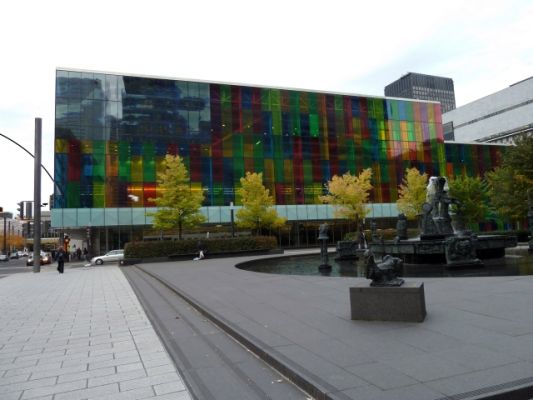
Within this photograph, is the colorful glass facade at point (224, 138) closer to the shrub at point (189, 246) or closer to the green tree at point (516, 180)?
the shrub at point (189, 246)

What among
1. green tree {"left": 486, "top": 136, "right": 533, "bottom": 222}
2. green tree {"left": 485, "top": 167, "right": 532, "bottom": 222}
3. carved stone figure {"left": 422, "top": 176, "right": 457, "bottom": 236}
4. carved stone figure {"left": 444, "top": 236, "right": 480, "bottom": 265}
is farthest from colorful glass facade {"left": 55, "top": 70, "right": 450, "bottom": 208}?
carved stone figure {"left": 444, "top": 236, "right": 480, "bottom": 265}

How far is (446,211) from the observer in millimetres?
17703

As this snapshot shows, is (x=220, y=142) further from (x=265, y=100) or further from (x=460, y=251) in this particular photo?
(x=460, y=251)

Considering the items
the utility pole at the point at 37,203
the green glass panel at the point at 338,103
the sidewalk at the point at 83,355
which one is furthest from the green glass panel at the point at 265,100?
the sidewalk at the point at 83,355

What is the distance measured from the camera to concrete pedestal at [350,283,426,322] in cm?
675

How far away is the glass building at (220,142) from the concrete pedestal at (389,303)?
4051 cm

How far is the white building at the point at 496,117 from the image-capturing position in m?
81.4

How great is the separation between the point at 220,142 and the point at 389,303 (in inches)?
1740

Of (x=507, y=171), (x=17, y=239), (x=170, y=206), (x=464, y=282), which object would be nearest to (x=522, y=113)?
(x=507, y=171)

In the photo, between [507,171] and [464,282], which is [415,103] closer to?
[507,171]

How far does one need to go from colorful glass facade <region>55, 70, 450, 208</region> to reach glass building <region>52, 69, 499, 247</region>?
121 millimetres

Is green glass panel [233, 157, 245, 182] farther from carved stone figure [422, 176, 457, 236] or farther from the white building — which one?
the white building

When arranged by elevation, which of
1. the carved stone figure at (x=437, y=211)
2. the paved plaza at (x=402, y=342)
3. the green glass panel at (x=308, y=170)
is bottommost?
the paved plaza at (x=402, y=342)

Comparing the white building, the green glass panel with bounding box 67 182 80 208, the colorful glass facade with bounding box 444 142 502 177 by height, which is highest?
the white building
